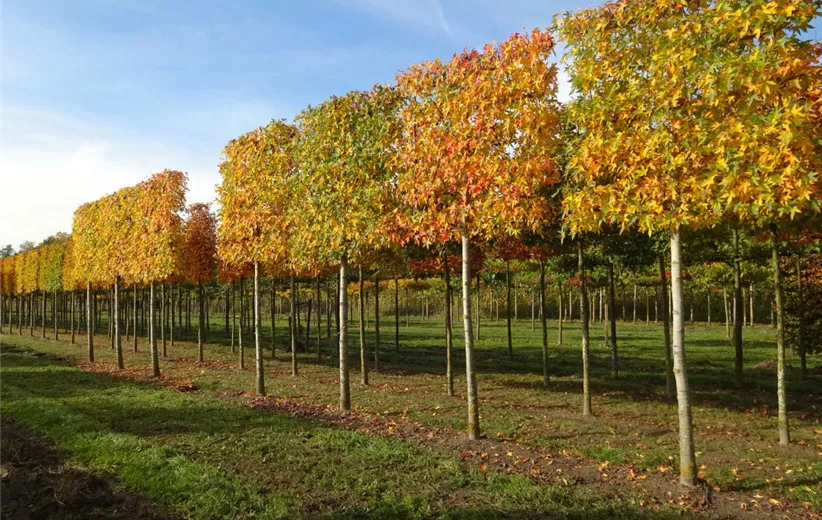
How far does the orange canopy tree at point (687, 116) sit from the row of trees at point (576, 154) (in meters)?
0.02

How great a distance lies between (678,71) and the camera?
6.59 metres

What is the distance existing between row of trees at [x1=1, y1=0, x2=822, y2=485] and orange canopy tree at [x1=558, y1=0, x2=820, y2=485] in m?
0.02

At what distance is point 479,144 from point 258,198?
799cm

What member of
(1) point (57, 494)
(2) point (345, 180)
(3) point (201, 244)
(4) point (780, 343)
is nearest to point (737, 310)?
(4) point (780, 343)

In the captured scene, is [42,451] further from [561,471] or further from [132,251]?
[132,251]

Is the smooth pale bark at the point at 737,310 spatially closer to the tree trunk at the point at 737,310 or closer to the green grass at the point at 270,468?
the tree trunk at the point at 737,310

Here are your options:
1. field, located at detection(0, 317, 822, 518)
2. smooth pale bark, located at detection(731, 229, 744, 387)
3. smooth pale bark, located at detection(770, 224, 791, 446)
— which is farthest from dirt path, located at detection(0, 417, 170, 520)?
smooth pale bark, located at detection(731, 229, 744, 387)

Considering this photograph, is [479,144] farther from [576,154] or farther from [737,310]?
[737,310]

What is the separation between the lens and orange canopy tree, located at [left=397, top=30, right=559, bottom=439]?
8.66m

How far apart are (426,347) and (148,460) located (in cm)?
2355

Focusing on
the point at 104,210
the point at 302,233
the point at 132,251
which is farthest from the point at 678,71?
the point at 104,210

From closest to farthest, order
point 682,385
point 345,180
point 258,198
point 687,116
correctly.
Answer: point 687,116, point 682,385, point 345,180, point 258,198

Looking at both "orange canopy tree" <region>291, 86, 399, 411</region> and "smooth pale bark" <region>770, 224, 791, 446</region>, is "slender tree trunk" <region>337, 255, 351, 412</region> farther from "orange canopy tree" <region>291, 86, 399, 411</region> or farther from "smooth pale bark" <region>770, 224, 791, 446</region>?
"smooth pale bark" <region>770, 224, 791, 446</region>

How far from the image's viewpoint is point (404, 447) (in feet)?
30.1
